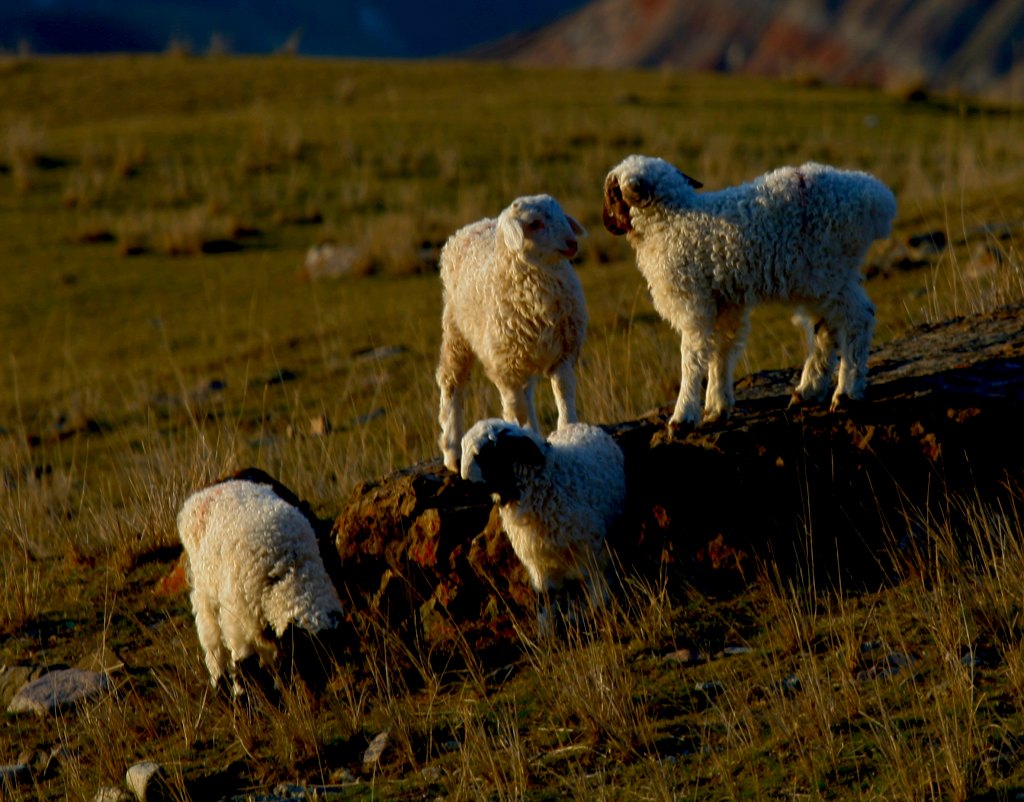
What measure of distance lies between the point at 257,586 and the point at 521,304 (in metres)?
1.91

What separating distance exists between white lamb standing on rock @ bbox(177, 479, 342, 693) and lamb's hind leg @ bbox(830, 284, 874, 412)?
266cm

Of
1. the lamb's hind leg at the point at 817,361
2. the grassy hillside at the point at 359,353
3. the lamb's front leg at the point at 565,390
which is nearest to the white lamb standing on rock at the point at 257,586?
the grassy hillside at the point at 359,353

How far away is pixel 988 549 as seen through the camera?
6207 mm

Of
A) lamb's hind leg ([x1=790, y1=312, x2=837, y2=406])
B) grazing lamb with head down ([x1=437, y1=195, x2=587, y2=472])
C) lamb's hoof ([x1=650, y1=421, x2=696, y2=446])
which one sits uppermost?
grazing lamb with head down ([x1=437, y1=195, x2=587, y2=472])

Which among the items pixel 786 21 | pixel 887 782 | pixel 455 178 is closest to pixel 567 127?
pixel 455 178

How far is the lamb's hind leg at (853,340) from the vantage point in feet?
19.9

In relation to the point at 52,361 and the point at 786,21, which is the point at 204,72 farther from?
the point at 786,21

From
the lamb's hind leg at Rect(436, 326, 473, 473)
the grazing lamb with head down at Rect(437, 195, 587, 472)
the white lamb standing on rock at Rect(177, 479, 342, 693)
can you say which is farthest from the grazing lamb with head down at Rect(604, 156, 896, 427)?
the white lamb standing on rock at Rect(177, 479, 342, 693)

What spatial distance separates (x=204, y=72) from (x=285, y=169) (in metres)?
10.2

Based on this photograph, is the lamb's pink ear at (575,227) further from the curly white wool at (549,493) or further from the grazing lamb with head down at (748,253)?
the curly white wool at (549,493)

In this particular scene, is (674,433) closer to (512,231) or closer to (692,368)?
(692,368)

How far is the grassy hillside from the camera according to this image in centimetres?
541

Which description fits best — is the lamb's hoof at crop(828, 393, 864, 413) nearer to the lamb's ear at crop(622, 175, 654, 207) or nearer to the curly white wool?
the curly white wool

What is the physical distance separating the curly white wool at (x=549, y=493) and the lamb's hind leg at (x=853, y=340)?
113cm
